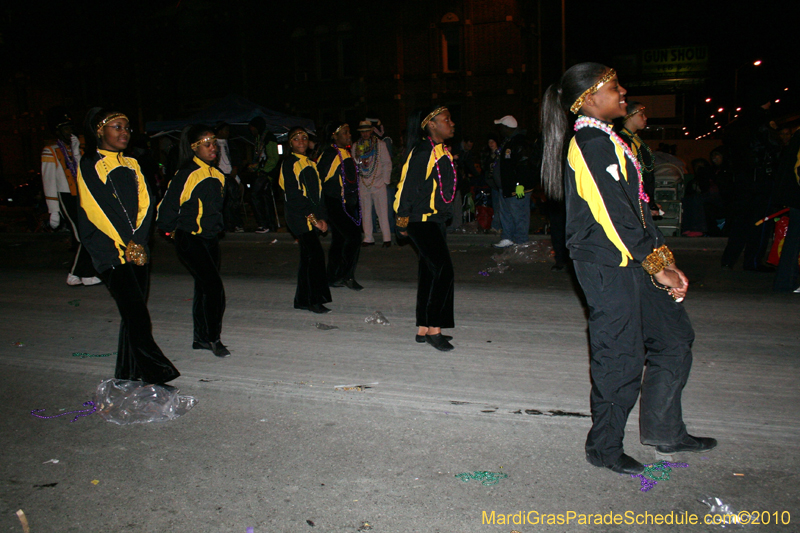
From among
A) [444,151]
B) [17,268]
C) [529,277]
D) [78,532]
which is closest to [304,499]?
[78,532]

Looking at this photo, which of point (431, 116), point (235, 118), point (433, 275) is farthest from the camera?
point (235, 118)

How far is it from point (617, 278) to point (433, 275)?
2439 millimetres

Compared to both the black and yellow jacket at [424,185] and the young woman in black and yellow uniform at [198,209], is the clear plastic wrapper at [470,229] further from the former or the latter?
the young woman in black and yellow uniform at [198,209]

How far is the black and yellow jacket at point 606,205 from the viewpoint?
2.79 meters

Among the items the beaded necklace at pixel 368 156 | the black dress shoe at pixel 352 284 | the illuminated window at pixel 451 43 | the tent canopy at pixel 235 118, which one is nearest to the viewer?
the black dress shoe at pixel 352 284

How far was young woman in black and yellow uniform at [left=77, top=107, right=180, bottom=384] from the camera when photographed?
392 cm

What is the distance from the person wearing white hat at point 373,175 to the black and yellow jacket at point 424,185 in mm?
5864

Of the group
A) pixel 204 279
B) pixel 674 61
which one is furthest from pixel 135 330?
pixel 674 61

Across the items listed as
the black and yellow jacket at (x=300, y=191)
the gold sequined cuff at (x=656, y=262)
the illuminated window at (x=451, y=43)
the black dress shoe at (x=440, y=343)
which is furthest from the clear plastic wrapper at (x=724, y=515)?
the illuminated window at (x=451, y=43)

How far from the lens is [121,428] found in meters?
3.80

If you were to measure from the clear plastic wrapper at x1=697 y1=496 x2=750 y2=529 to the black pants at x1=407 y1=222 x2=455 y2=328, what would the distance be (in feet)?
8.97

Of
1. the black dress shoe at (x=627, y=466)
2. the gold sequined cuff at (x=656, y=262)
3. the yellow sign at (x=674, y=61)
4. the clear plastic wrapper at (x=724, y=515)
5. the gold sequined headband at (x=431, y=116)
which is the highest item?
the yellow sign at (x=674, y=61)

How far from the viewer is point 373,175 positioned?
11367mm

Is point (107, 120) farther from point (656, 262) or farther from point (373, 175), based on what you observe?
point (373, 175)
